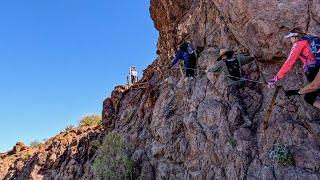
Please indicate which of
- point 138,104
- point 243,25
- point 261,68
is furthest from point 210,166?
point 138,104

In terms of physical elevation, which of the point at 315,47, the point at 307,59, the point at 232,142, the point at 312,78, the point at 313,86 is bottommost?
the point at 232,142

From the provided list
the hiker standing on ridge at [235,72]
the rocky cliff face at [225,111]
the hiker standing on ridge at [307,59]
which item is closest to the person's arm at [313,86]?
the hiker standing on ridge at [307,59]

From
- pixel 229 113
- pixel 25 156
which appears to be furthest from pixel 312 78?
pixel 25 156

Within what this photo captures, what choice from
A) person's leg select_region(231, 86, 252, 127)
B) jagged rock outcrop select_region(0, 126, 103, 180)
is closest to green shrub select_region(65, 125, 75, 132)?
jagged rock outcrop select_region(0, 126, 103, 180)

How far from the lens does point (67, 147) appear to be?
2834 centimetres

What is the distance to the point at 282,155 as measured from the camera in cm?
1157

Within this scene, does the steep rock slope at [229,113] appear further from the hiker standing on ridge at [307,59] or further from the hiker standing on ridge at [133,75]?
the hiker standing on ridge at [133,75]

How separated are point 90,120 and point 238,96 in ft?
67.2

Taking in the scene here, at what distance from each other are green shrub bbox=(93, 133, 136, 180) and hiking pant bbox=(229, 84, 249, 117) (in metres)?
5.73

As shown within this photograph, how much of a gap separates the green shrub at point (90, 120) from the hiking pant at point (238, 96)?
63.2ft

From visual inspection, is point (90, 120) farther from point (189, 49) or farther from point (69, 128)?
point (189, 49)

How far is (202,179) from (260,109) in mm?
3017

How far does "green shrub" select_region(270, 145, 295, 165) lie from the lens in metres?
11.5

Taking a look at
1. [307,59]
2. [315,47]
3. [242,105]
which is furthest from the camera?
[242,105]
